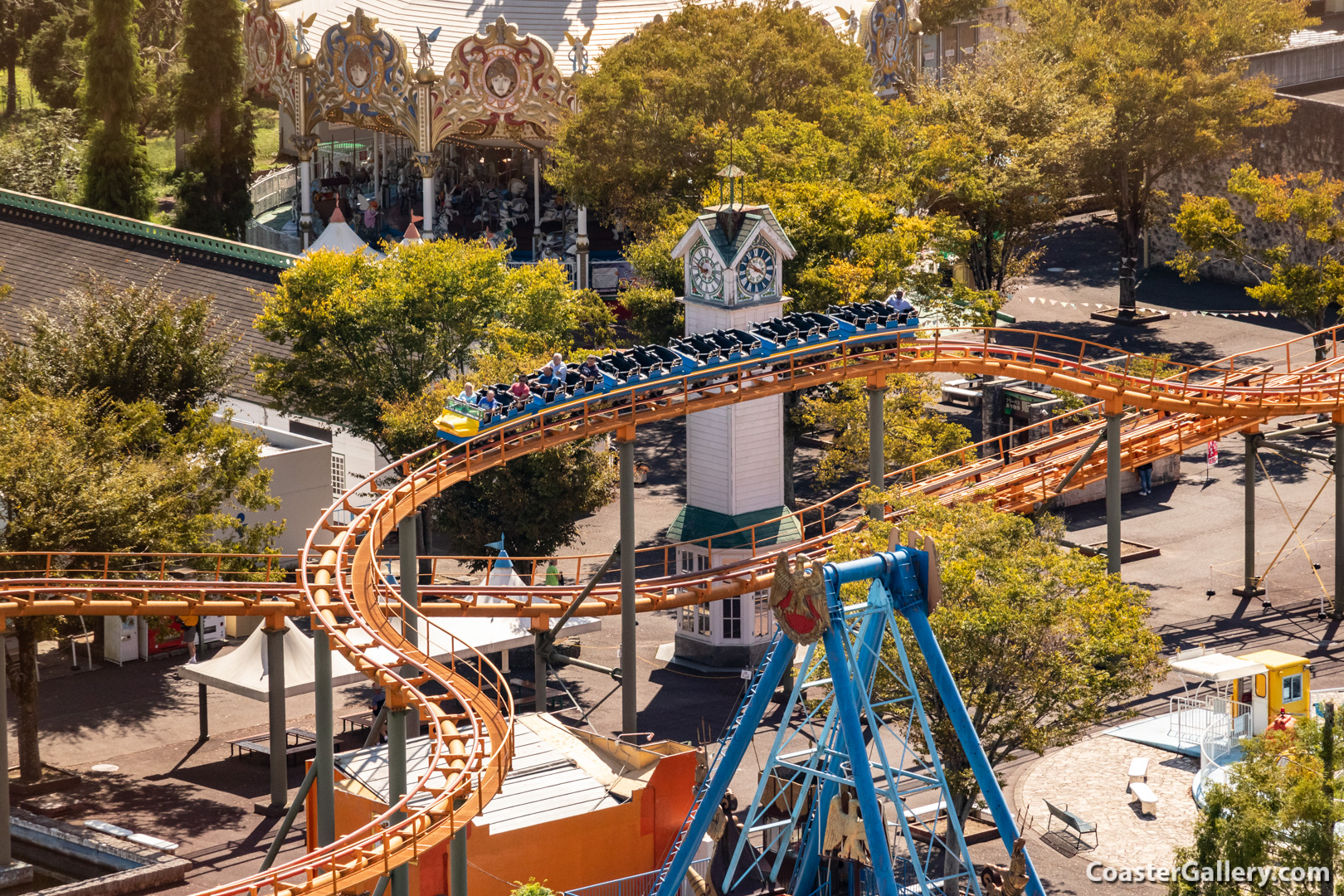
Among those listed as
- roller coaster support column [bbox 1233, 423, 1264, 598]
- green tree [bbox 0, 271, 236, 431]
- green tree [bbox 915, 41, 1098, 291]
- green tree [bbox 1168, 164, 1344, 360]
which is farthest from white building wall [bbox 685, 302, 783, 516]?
green tree [bbox 1168, 164, 1344, 360]

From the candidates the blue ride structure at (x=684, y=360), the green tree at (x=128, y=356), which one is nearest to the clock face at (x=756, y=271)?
the blue ride structure at (x=684, y=360)

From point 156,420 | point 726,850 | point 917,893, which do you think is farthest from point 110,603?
point 917,893

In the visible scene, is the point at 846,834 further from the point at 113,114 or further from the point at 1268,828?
the point at 113,114

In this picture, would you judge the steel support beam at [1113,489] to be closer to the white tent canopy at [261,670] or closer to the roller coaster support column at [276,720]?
the white tent canopy at [261,670]

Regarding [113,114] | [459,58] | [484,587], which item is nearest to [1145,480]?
[484,587]

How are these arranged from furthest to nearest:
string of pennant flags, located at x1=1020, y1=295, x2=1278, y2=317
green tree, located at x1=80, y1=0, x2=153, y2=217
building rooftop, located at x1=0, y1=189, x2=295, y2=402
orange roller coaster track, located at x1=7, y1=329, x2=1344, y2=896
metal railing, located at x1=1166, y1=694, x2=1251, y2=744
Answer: green tree, located at x1=80, y1=0, x2=153, y2=217 → string of pennant flags, located at x1=1020, y1=295, x2=1278, y2=317 → building rooftop, located at x1=0, y1=189, x2=295, y2=402 → metal railing, located at x1=1166, y1=694, x2=1251, y2=744 → orange roller coaster track, located at x1=7, y1=329, x2=1344, y2=896

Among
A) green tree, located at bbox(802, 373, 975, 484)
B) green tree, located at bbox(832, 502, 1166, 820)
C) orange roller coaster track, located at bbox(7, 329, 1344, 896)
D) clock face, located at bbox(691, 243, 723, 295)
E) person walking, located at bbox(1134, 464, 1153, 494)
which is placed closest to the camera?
orange roller coaster track, located at bbox(7, 329, 1344, 896)

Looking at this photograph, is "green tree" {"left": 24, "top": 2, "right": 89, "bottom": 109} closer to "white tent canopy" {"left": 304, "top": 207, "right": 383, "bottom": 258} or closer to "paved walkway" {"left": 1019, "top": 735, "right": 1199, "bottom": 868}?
"white tent canopy" {"left": 304, "top": 207, "right": 383, "bottom": 258}
